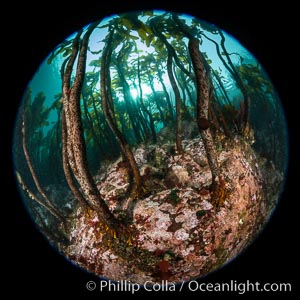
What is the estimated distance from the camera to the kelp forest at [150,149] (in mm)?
3820

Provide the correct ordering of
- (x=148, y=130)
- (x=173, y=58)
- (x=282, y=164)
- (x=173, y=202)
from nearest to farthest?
(x=173, y=202) → (x=148, y=130) → (x=173, y=58) → (x=282, y=164)

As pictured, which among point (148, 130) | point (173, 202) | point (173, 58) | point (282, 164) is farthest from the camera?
point (282, 164)

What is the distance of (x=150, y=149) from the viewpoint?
13.1ft

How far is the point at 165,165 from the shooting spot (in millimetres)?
3953

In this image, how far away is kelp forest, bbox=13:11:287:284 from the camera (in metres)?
3.82

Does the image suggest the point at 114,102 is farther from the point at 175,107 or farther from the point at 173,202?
the point at 173,202

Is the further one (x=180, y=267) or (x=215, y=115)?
(x=215, y=115)

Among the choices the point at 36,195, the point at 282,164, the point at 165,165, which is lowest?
the point at 282,164

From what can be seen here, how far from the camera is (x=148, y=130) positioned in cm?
405

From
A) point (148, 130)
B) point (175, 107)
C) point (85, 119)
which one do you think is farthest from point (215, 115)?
point (85, 119)

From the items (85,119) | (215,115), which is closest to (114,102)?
(85,119)

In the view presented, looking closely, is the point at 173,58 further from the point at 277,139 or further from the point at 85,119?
the point at 277,139

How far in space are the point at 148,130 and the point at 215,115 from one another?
1.21 m

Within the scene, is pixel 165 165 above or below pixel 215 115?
below
